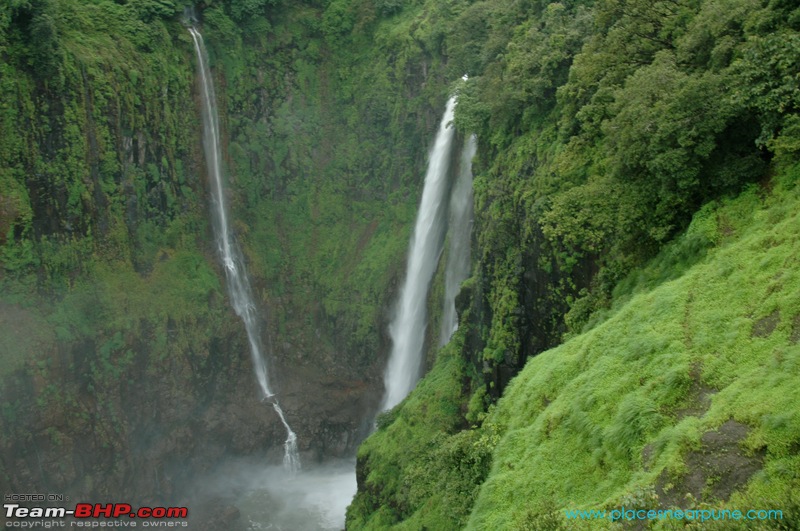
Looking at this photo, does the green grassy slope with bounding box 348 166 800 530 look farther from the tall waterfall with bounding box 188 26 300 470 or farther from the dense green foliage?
the tall waterfall with bounding box 188 26 300 470

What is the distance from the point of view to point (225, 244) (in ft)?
104

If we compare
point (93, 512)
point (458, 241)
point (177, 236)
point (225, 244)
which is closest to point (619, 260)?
point (458, 241)

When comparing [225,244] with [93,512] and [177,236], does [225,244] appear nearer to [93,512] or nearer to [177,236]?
[177,236]

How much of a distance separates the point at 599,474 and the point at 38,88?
2477cm

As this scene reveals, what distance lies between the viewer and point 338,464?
3000 cm

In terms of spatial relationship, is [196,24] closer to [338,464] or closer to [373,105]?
[373,105]

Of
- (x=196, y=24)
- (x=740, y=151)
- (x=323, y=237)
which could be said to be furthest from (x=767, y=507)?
(x=196, y=24)

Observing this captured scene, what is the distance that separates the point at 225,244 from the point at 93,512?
12.4 metres

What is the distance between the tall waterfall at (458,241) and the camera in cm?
2312

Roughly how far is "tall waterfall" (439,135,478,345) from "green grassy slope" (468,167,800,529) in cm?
1189

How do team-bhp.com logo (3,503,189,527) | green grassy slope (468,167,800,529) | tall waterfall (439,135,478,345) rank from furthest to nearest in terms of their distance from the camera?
team-bhp.com logo (3,503,189,527) < tall waterfall (439,135,478,345) < green grassy slope (468,167,800,529)

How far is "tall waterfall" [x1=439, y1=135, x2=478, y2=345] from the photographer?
23.1 metres

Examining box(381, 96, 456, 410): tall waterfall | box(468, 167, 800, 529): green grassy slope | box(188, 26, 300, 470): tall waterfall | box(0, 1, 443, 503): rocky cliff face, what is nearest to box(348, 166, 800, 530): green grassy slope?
box(468, 167, 800, 529): green grassy slope

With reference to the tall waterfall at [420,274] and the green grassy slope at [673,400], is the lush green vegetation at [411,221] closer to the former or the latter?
the green grassy slope at [673,400]
